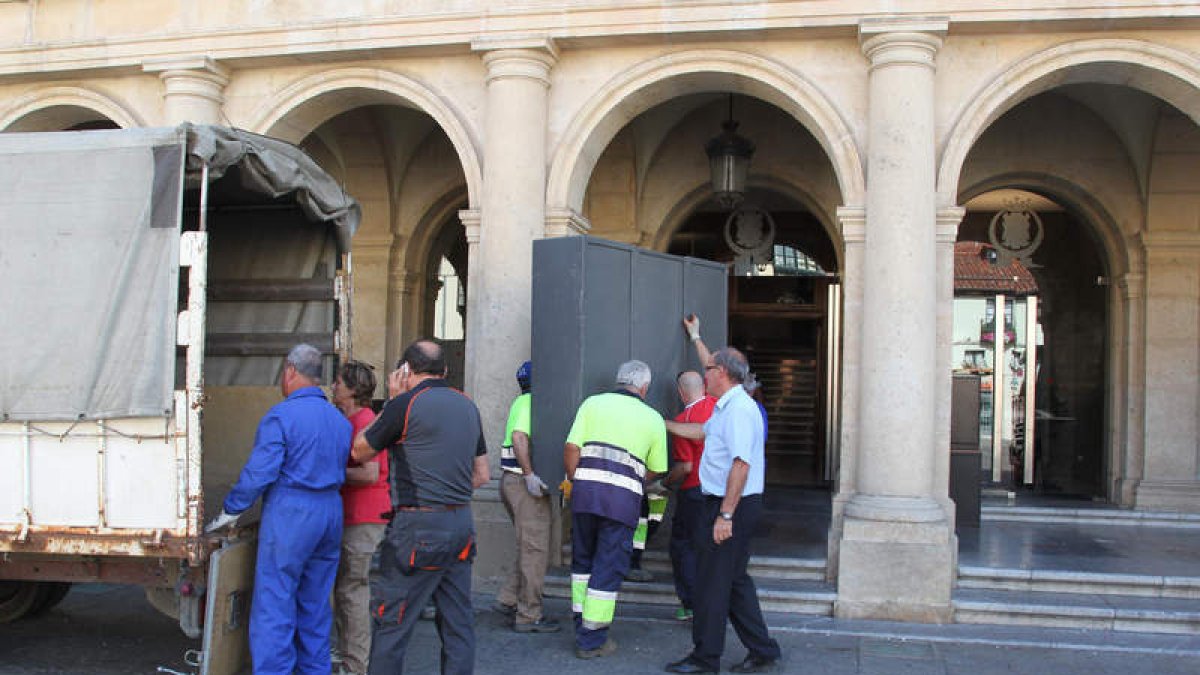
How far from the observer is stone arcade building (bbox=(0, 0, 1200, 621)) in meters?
7.54

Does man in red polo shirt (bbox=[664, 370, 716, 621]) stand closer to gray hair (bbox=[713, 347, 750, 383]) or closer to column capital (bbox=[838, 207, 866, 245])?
Result: gray hair (bbox=[713, 347, 750, 383])

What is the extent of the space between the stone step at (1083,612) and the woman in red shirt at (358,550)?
13.5ft

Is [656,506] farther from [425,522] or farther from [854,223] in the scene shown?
[425,522]

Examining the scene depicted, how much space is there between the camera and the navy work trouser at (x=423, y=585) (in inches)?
188

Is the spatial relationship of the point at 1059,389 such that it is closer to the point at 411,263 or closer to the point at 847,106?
the point at 847,106

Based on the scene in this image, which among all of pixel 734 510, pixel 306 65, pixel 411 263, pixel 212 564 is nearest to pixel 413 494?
pixel 212 564

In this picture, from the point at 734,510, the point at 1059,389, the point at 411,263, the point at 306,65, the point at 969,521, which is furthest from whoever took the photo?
the point at 1059,389

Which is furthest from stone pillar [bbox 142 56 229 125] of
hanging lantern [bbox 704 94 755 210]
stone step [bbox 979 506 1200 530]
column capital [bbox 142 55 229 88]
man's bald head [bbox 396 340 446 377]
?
stone step [bbox 979 506 1200 530]

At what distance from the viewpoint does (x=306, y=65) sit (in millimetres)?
9000

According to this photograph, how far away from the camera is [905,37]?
7.55 meters

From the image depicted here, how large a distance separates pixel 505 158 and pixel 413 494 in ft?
13.1

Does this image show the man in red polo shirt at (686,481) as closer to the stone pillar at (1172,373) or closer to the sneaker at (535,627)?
the sneaker at (535,627)

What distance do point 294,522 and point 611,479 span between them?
190 centimetres

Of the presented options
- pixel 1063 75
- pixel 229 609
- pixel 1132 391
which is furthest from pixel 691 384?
pixel 1132 391
